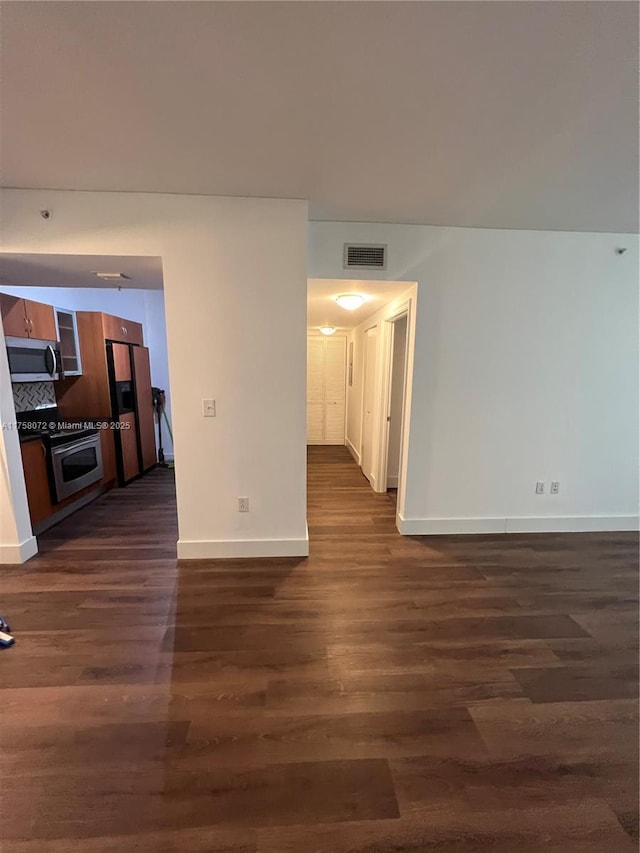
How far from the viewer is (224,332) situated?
2453mm

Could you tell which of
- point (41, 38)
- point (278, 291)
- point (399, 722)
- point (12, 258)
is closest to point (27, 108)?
point (41, 38)

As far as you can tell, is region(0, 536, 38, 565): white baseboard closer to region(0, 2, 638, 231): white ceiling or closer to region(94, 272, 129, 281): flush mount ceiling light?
region(94, 272, 129, 281): flush mount ceiling light

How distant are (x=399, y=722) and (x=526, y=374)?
8.90 feet

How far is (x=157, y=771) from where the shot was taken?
133cm

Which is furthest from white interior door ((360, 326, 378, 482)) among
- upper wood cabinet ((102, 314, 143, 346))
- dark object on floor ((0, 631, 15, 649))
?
dark object on floor ((0, 631, 15, 649))

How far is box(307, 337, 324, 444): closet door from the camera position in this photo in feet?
21.8

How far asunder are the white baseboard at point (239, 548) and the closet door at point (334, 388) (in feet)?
13.9

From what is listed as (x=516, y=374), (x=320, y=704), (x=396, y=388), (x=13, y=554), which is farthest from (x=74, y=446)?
(x=516, y=374)

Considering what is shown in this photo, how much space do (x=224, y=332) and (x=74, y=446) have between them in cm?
227

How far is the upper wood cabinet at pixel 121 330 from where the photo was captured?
413cm

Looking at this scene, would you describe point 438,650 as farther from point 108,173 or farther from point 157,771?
point 108,173

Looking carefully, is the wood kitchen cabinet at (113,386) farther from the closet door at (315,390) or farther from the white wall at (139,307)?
the closet door at (315,390)

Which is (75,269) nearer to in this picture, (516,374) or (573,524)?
(516,374)

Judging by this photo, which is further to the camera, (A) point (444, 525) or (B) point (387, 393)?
(B) point (387, 393)
